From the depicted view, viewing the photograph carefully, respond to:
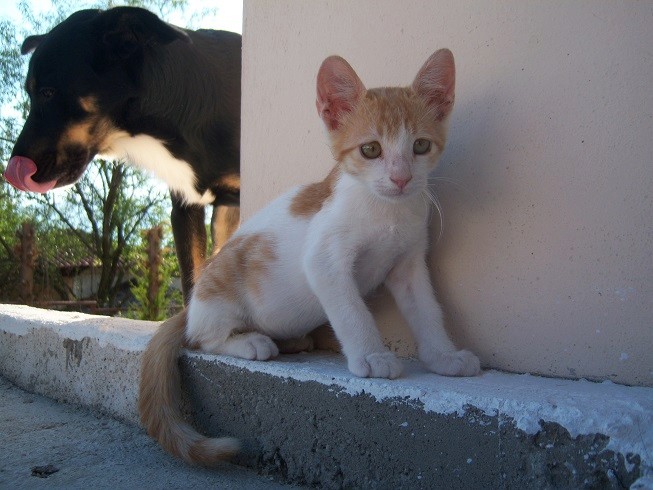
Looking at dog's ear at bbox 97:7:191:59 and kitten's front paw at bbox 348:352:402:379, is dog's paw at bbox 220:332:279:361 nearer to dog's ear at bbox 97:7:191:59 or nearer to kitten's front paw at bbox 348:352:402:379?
kitten's front paw at bbox 348:352:402:379

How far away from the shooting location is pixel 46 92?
2.79 metres

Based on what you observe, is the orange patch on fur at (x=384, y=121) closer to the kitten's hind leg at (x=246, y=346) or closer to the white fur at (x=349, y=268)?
the white fur at (x=349, y=268)

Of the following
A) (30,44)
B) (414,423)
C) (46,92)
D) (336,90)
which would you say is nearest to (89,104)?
(46,92)

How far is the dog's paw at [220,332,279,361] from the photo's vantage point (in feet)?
5.70

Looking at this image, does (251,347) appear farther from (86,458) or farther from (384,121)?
(384,121)

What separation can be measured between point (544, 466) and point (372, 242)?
2.36 feet

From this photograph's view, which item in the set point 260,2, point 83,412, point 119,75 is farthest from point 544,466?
point 119,75

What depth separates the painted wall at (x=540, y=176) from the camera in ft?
4.58

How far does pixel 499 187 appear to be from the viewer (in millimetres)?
1637

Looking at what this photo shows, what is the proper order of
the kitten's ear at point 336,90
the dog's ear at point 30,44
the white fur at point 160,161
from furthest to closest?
the dog's ear at point 30,44 < the white fur at point 160,161 < the kitten's ear at point 336,90

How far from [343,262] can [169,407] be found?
0.62 m

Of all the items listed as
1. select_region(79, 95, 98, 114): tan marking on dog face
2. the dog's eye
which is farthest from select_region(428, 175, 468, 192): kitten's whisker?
the dog's eye

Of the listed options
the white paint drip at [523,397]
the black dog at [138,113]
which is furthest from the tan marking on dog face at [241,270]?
the black dog at [138,113]

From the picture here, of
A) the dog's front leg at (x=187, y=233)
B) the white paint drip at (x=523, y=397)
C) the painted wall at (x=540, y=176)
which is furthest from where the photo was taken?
the dog's front leg at (x=187, y=233)
